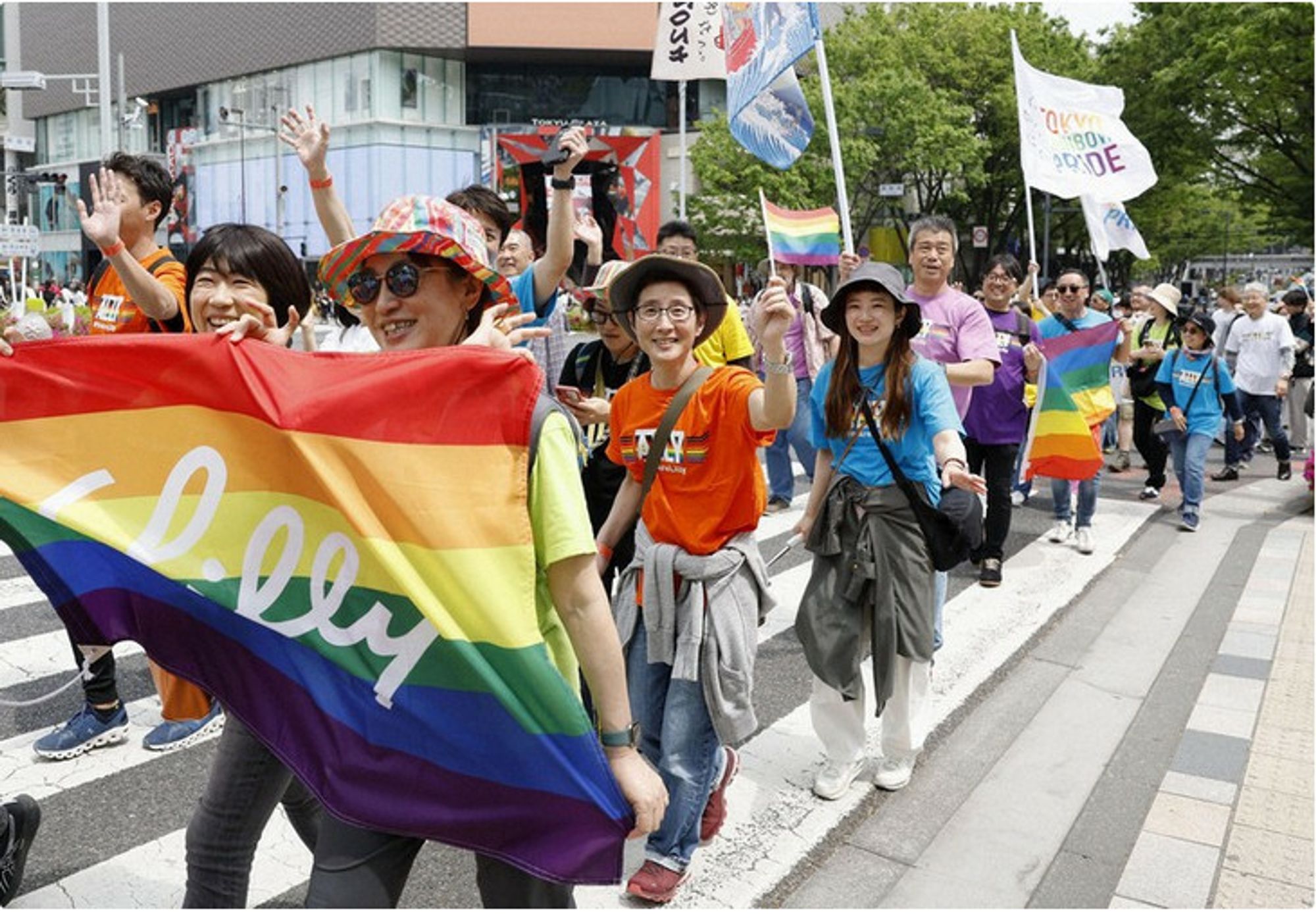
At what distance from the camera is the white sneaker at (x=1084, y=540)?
26.1 ft

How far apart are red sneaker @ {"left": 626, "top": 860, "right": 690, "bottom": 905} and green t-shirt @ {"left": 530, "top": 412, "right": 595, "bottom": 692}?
144cm

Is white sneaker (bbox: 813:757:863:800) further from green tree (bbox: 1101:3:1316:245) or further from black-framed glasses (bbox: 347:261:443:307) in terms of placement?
green tree (bbox: 1101:3:1316:245)

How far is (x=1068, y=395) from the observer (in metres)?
7.82

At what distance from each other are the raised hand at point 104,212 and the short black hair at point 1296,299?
44.7 ft

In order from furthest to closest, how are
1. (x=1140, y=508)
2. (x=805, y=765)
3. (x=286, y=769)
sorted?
(x=1140, y=508)
(x=805, y=765)
(x=286, y=769)

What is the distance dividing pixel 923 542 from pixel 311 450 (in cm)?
252

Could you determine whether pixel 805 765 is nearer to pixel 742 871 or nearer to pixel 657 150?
pixel 742 871

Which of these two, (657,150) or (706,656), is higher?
(657,150)

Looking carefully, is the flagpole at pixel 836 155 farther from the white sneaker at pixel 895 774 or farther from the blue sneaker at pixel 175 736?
the blue sneaker at pixel 175 736

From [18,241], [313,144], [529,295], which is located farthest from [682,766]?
[18,241]

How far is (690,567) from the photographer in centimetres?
335

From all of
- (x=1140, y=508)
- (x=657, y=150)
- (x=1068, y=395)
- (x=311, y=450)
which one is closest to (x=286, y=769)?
(x=311, y=450)

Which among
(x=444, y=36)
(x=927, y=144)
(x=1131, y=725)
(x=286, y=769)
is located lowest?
(x=1131, y=725)

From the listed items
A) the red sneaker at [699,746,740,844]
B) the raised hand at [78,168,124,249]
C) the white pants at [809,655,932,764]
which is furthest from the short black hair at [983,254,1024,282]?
the raised hand at [78,168,124,249]
